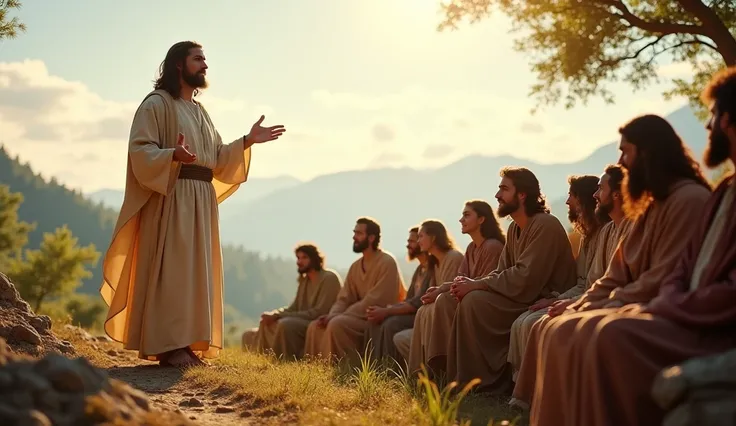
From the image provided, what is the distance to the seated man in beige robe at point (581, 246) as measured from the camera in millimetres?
7070

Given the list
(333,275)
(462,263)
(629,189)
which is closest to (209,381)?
(462,263)

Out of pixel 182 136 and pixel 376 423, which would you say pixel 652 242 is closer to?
pixel 376 423

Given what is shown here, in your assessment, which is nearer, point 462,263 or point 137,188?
point 137,188

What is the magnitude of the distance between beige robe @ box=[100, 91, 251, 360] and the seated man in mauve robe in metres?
4.24

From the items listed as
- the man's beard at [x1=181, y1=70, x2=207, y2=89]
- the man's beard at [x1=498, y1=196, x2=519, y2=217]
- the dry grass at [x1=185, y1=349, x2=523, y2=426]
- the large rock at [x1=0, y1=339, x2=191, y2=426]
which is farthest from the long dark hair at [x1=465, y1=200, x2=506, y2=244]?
the large rock at [x1=0, y1=339, x2=191, y2=426]

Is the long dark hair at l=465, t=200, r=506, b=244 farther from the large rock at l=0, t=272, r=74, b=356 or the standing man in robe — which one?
the large rock at l=0, t=272, r=74, b=356

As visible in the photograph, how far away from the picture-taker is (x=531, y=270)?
7668mm

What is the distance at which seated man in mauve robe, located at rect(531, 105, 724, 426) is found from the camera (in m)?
3.99

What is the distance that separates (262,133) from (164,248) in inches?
63.0

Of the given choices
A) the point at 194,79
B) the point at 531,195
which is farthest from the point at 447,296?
the point at 194,79

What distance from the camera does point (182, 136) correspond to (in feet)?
26.9

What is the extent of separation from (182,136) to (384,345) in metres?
3.70

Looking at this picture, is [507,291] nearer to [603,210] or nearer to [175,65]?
[603,210]

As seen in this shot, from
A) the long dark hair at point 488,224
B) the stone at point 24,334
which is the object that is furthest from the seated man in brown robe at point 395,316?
the stone at point 24,334
